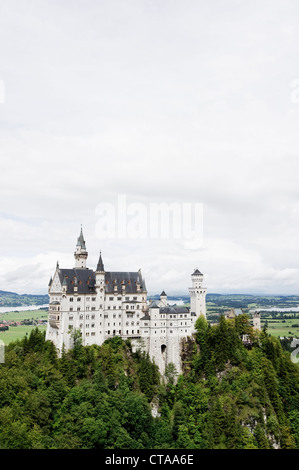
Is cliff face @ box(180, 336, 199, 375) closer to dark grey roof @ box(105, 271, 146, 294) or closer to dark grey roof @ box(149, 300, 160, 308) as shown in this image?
dark grey roof @ box(149, 300, 160, 308)

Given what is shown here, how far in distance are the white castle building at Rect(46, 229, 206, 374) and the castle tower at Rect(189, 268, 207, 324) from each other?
616mm

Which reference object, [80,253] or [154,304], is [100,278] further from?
[154,304]

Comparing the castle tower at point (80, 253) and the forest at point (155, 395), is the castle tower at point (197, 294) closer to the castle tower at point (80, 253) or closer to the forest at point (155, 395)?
the forest at point (155, 395)

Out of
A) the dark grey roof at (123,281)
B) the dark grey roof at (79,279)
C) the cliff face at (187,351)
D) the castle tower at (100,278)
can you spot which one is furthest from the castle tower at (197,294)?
the dark grey roof at (79,279)

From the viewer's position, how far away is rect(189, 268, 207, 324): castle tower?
93.3m

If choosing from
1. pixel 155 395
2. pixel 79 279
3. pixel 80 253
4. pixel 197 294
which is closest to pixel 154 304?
pixel 197 294

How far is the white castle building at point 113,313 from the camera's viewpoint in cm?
A: 8275

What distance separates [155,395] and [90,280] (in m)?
27.3

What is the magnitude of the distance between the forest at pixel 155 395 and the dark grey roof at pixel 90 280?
1067 cm

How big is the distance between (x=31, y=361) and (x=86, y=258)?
89.3ft

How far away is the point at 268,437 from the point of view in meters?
73.8

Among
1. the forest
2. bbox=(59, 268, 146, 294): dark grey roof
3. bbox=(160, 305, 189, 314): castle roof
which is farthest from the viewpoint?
bbox=(160, 305, 189, 314): castle roof

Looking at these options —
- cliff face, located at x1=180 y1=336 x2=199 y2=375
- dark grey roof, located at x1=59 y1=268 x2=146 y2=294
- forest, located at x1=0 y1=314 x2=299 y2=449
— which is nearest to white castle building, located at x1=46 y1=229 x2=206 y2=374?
dark grey roof, located at x1=59 y1=268 x2=146 y2=294
